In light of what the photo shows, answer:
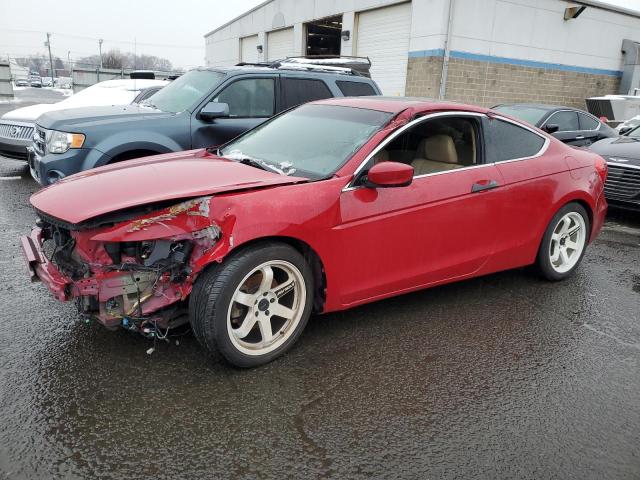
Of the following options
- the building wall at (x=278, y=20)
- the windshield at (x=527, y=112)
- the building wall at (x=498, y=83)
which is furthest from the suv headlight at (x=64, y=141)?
the building wall at (x=278, y=20)

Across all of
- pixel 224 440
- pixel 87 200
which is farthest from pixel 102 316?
pixel 224 440

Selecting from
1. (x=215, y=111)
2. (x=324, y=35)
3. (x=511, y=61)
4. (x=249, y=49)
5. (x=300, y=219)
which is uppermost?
(x=324, y=35)

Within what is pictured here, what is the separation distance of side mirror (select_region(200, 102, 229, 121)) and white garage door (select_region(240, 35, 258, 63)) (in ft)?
73.3

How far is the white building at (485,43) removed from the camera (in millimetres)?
15484

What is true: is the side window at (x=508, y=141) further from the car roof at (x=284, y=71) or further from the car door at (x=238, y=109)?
the car roof at (x=284, y=71)

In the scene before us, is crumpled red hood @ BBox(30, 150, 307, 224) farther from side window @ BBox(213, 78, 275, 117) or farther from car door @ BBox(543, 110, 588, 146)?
car door @ BBox(543, 110, 588, 146)

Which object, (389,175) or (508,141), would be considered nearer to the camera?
(389,175)

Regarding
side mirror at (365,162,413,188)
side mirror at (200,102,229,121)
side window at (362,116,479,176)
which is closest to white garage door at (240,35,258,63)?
side mirror at (200,102,229,121)

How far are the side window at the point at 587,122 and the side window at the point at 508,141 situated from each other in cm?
638

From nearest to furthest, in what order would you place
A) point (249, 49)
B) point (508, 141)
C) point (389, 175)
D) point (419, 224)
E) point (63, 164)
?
point (389, 175) → point (419, 224) → point (508, 141) → point (63, 164) → point (249, 49)

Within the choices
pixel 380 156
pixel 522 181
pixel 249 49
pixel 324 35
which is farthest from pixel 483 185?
pixel 249 49

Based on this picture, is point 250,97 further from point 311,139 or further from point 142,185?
point 142,185

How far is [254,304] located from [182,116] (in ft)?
11.4

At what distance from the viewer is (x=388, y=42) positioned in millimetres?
17203
